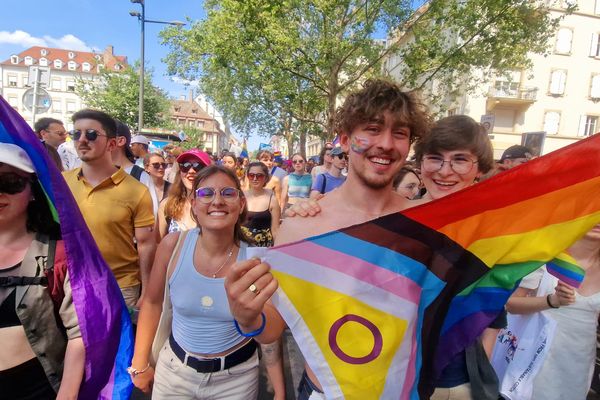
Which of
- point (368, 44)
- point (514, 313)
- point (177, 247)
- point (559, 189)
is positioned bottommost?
point (514, 313)

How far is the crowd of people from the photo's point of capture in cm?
159

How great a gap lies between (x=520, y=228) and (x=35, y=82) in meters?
7.83

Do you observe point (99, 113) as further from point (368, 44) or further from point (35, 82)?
point (368, 44)

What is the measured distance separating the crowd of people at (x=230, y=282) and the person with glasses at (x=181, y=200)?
0.79m

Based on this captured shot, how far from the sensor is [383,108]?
1.80 meters

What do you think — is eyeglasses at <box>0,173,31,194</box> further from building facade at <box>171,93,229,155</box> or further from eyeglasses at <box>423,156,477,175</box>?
building facade at <box>171,93,229,155</box>

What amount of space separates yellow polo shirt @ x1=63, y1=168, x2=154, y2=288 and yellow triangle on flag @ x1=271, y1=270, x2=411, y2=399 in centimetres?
214

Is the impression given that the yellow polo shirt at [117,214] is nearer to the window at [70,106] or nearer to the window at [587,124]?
the window at [587,124]

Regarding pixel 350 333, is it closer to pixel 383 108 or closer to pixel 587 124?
pixel 383 108

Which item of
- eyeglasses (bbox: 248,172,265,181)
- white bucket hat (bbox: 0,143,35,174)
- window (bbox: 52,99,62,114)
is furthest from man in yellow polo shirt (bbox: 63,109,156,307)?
window (bbox: 52,99,62,114)

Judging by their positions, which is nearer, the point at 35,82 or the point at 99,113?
the point at 99,113

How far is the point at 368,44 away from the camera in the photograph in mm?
13641

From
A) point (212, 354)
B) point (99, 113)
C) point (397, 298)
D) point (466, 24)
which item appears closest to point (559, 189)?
point (397, 298)

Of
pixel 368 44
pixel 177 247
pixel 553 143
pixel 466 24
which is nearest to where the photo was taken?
pixel 177 247
